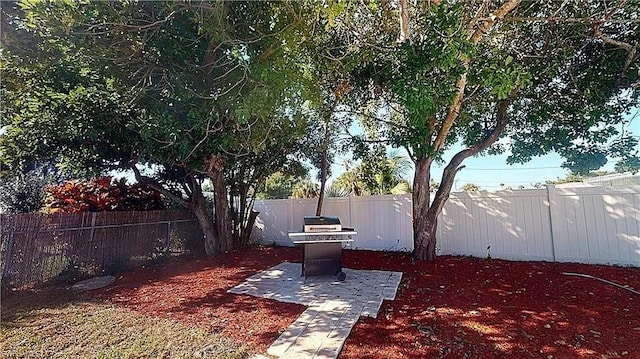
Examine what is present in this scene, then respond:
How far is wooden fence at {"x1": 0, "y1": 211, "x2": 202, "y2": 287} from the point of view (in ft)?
17.2

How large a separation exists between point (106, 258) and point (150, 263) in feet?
3.25

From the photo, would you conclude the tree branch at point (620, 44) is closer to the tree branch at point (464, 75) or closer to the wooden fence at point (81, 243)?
the tree branch at point (464, 75)

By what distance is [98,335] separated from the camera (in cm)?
336

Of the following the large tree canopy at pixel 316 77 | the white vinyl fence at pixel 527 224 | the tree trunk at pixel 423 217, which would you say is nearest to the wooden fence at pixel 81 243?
the large tree canopy at pixel 316 77

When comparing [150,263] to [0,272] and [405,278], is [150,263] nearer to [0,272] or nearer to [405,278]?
[0,272]

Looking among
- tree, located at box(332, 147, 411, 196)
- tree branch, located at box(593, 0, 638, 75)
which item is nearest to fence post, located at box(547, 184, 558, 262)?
tree branch, located at box(593, 0, 638, 75)

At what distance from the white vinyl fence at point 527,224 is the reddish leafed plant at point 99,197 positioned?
217 inches

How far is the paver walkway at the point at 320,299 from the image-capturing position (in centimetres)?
301

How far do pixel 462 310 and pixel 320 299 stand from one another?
1759 millimetres

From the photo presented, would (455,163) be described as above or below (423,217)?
above

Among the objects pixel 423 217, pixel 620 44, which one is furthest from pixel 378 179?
pixel 620 44

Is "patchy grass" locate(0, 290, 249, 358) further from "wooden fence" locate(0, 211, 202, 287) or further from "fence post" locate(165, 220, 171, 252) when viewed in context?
"fence post" locate(165, 220, 171, 252)

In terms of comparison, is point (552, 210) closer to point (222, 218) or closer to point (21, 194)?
point (222, 218)

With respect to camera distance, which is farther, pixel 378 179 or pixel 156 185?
pixel 378 179
